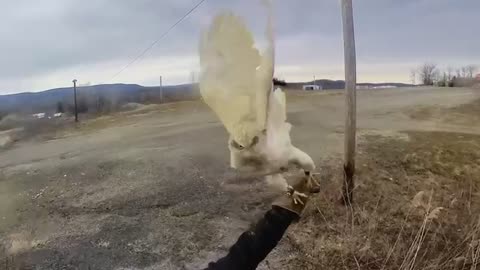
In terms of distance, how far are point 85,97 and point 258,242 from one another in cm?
544

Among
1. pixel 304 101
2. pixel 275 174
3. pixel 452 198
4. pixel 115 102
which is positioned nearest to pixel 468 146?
pixel 452 198

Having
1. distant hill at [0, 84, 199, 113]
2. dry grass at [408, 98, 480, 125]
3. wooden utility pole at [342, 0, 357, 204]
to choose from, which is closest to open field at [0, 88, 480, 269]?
dry grass at [408, 98, 480, 125]

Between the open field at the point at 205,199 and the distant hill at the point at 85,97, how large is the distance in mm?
835

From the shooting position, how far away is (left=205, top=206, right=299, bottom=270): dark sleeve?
2203mm

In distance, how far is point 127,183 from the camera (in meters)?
7.50

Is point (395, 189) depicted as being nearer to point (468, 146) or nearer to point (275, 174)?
point (468, 146)

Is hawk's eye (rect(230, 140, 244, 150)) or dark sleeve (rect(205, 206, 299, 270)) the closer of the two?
hawk's eye (rect(230, 140, 244, 150))

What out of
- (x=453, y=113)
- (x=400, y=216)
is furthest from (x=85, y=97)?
(x=453, y=113)

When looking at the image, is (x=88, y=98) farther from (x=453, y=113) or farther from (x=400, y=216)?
(x=453, y=113)

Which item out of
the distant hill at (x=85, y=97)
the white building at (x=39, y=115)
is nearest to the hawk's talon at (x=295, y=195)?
the distant hill at (x=85, y=97)

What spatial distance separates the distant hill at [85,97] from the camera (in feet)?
19.3

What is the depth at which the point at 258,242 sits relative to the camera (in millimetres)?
2199

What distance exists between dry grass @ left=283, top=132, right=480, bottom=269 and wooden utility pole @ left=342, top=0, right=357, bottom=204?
204mm

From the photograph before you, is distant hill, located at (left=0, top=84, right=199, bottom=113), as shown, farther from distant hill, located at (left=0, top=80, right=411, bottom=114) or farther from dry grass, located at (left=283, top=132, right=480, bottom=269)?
dry grass, located at (left=283, top=132, right=480, bottom=269)
